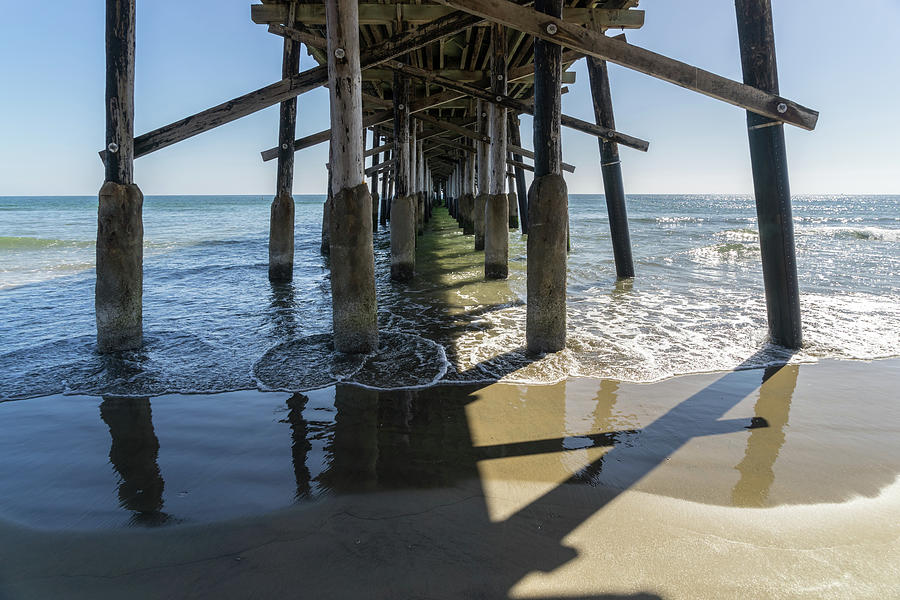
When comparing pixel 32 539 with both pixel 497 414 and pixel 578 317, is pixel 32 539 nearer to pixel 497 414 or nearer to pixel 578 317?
pixel 497 414

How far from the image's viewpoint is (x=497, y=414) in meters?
3.21

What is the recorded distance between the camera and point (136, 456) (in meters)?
2.69

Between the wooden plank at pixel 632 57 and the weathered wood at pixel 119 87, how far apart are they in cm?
270

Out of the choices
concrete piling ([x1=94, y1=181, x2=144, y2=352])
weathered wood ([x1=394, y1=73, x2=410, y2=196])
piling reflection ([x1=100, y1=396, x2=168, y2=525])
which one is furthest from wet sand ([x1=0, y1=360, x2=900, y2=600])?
weathered wood ([x1=394, y1=73, x2=410, y2=196])

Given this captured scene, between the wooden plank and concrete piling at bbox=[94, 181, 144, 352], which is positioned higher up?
the wooden plank

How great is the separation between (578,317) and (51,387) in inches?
195

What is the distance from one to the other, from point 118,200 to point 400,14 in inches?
169

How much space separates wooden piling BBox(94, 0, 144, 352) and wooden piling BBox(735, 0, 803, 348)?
5.21 metres

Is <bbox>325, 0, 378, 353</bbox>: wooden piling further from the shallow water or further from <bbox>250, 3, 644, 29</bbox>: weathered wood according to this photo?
<bbox>250, 3, 644, 29</bbox>: weathered wood

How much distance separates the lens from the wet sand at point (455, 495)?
1.76 m

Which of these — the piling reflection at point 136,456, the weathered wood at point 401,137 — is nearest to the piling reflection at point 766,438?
the piling reflection at point 136,456

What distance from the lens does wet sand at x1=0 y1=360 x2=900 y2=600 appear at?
1.76 metres

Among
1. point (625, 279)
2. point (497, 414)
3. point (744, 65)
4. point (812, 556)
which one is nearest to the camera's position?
point (812, 556)

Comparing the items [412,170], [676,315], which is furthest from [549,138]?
[412,170]
